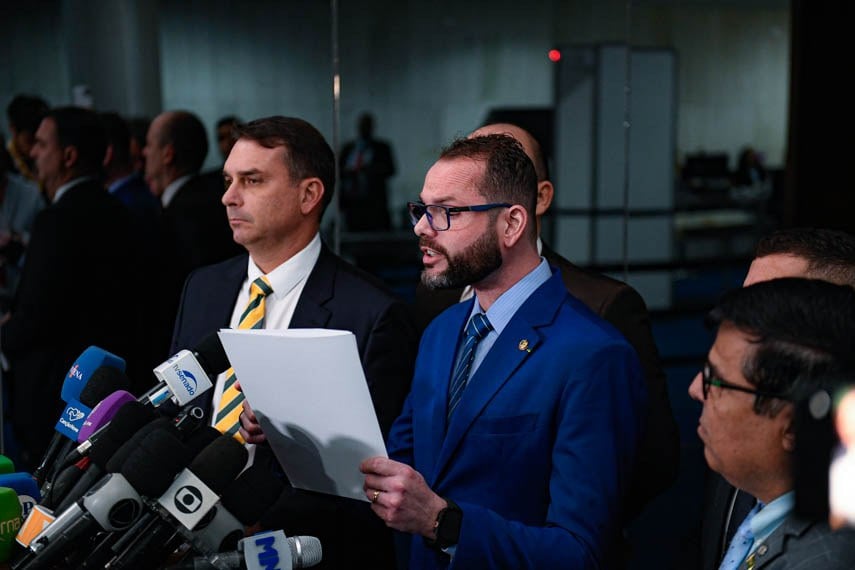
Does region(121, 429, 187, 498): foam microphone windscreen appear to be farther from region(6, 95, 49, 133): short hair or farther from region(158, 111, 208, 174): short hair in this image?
region(6, 95, 49, 133): short hair

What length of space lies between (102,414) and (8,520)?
0.27 metres

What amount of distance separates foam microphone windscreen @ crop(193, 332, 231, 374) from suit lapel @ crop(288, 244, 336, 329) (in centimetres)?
55

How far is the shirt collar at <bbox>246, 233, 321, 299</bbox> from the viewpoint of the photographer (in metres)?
2.86

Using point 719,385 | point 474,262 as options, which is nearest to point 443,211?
point 474,262

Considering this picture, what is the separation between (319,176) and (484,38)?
284 centimetres

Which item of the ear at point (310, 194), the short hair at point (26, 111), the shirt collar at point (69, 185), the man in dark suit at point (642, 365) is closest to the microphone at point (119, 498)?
the ear at point (310, 194)

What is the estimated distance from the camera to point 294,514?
2502mm

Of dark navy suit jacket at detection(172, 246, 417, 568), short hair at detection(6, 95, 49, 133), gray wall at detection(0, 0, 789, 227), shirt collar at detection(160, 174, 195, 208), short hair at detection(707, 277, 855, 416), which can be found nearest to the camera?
short hair at detection(707, 277, 855, 416)

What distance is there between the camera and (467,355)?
2.25m

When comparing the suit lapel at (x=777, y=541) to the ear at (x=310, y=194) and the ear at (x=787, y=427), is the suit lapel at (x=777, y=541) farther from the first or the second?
the ear at (x=310, y=194)

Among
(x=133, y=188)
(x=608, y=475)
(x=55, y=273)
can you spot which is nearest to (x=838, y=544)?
(x=608, y=475)

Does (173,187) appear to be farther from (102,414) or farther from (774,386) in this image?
(774,386)

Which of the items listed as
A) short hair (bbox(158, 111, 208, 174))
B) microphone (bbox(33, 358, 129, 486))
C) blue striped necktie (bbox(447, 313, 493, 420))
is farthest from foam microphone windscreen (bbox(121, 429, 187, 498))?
short hair (bbox(158, 111, 208, 174))

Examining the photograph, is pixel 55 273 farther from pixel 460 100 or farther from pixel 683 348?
pixel 683 348
